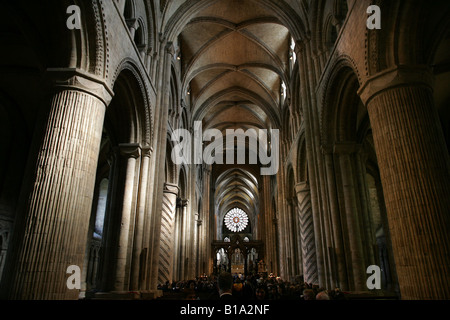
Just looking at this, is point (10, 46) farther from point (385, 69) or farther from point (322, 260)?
point (322, 260)

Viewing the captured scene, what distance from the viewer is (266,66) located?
18469mm

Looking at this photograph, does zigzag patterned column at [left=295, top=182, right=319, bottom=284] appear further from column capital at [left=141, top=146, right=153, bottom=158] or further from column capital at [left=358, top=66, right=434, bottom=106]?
column capital at [left=358, top=66, right=434, bottom=106]

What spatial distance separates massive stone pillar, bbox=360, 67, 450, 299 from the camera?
4.83 m

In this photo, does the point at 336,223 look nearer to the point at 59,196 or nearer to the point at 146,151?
the point at 146,151

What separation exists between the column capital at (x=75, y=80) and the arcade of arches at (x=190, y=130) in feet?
0.08

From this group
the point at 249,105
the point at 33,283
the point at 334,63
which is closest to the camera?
the point at 33,283

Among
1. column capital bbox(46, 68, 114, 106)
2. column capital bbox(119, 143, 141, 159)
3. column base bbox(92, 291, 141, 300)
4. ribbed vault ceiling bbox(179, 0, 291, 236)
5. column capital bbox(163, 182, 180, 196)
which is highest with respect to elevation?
ribbed vault ceiling bbox(179, 0, 291, 236)

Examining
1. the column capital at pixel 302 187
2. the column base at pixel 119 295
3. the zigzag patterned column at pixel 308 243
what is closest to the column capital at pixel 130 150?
the column base at pixel 119 295

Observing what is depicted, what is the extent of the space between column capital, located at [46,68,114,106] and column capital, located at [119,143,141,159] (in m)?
3.69

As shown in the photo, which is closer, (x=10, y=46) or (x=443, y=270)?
(x=443, y=270)

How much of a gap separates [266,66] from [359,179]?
36.0ft

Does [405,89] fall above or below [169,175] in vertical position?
below

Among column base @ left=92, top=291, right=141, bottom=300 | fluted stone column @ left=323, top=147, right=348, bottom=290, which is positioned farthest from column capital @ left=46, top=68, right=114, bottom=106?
fluted stone column @ left=323, top=147, right=348, bottom=290

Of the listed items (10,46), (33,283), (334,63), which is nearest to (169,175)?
(10,46)
